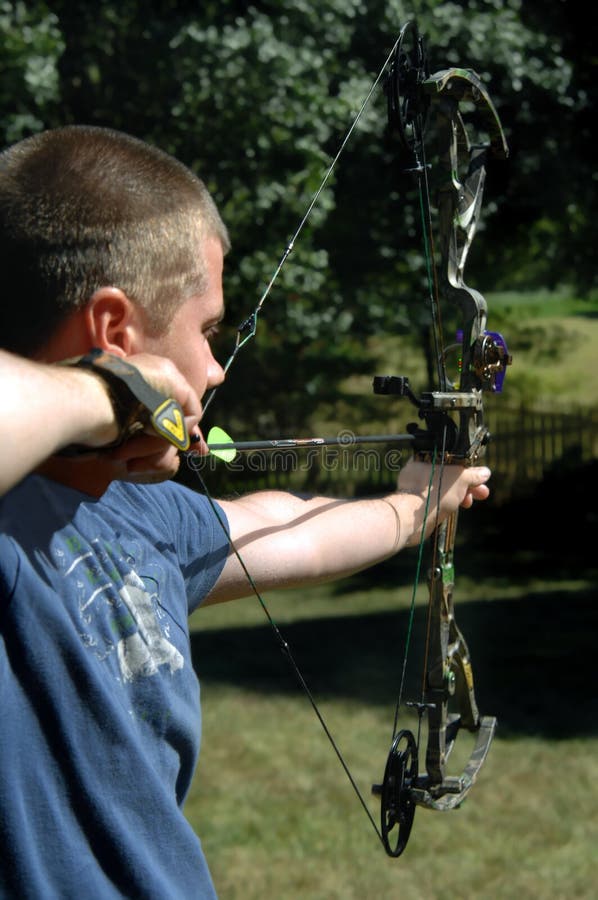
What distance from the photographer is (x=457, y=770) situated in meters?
4.41

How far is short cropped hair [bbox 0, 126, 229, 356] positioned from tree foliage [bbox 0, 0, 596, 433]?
19.5ft

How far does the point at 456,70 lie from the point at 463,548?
27.2 ft

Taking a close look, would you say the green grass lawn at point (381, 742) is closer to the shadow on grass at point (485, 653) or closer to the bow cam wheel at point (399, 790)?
the shadow on grass at point (485, 653)

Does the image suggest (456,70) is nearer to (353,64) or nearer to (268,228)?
(268,228)

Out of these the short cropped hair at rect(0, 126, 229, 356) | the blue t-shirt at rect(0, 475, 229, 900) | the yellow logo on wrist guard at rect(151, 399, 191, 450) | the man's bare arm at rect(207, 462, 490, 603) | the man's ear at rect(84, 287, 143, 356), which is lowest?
the man's bare arm at rect(207, 462, 490, 603)

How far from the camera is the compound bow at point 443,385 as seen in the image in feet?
6.41

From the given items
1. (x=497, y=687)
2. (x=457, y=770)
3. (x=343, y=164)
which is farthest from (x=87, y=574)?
(x=343, y=164)

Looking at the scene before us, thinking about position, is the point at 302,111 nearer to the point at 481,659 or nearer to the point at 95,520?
the point at 481,659

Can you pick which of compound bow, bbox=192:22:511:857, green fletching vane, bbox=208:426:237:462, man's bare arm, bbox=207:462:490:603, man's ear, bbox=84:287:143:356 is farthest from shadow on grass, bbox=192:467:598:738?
man's ear, bbox=84:287:143:356

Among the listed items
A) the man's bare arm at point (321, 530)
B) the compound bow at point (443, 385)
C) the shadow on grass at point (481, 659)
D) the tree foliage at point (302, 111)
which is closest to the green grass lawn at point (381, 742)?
the shadow on grass at point (481, 659)

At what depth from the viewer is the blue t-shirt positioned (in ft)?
3.42

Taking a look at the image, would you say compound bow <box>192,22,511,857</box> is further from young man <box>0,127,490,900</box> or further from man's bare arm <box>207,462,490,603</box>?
young man <box>0,127,490,900</box>

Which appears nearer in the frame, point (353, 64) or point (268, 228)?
point (268, 228)

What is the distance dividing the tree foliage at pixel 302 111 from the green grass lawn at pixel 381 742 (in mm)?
2305
